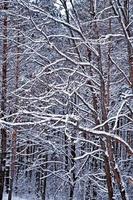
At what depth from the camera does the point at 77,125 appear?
16.2ft

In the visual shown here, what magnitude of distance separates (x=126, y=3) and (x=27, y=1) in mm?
1786

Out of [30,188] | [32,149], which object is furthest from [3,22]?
[32,149]

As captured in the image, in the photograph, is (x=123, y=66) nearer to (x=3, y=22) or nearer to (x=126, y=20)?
(x=126, y=20)

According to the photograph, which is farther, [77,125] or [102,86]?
[102,86]

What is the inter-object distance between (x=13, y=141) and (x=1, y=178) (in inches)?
111

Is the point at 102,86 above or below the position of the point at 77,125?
above

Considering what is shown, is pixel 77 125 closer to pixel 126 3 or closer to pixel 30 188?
pixel 126 3

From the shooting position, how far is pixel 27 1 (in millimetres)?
7035

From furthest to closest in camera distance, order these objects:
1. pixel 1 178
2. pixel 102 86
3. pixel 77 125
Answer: pixel 1 178
pixel 102 86
pixel 77 125

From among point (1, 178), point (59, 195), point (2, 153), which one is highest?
point (2, 153)

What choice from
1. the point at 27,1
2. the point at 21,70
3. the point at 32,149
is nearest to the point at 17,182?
the point at 32,149

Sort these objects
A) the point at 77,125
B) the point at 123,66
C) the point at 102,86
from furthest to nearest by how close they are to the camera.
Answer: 1. the point at 123,66
2. the point at 102,86
3. the point at 77,125

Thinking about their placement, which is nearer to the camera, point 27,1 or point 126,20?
point 126,20

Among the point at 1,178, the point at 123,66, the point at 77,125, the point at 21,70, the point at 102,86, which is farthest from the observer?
the point at 21,70
